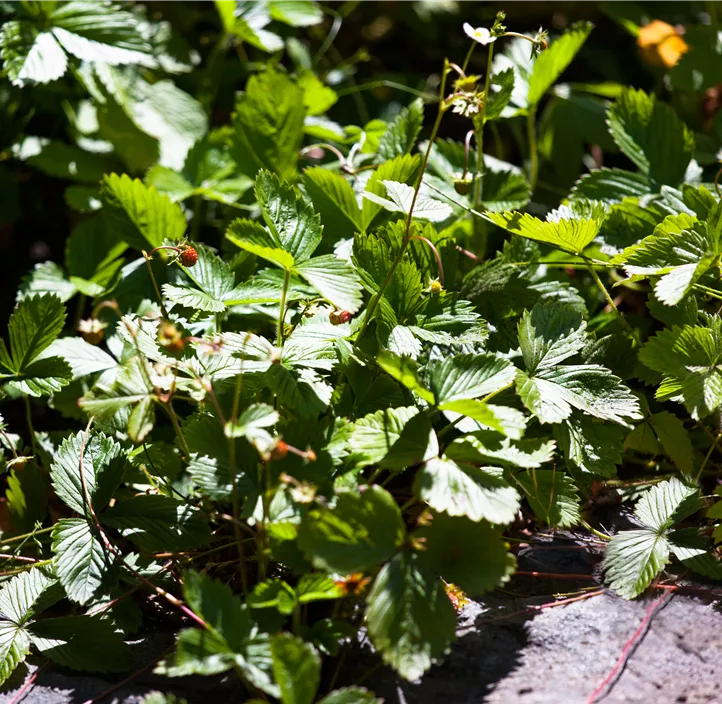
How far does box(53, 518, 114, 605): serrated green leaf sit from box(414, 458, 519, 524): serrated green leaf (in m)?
0.50

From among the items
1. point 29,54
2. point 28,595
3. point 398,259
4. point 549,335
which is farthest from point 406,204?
point 29,54

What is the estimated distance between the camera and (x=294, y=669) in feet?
2.95

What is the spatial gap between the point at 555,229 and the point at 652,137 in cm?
56

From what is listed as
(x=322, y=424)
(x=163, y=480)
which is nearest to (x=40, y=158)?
(x=163, y=480)

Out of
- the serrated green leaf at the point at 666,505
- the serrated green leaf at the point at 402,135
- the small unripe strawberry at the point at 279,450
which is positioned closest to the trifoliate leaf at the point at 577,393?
the serrated green leaf at the point at 666,505

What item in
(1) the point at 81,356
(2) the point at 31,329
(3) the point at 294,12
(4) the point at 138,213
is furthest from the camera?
(3) the point at 294,12

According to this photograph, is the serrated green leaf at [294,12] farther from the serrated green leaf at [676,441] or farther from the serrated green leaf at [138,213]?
the serrated green leaf at [676,441]

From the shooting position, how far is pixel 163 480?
4.16 ft

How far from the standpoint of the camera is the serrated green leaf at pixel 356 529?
977 millimetres

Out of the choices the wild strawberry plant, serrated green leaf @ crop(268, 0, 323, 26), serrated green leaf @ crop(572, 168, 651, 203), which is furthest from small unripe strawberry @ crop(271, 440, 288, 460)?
serrated green leaf @ crop(268, 0, 323, 26)

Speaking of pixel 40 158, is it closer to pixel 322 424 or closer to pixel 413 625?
pixel 322 424

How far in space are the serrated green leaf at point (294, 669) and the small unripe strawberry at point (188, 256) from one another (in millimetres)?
654

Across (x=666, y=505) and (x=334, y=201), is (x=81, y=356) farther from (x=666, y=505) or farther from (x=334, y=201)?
(x=666, y=505)

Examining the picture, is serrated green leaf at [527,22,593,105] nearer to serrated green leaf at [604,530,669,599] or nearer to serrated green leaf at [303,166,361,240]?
serrated green leaf at [303,166,361,240]
